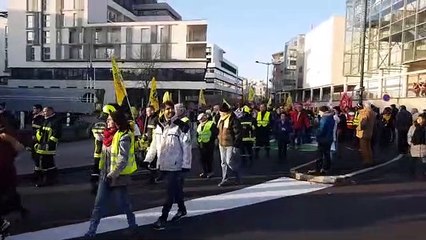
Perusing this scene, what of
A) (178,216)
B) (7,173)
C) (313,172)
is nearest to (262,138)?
(313,172)

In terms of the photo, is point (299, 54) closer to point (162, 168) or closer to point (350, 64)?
point (350, 64)

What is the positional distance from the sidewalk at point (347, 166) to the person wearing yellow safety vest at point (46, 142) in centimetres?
573

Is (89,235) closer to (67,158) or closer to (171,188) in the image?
(171,188)

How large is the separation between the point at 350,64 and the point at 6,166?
168ft

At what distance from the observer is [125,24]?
82.8 metres

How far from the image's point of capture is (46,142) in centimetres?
1056

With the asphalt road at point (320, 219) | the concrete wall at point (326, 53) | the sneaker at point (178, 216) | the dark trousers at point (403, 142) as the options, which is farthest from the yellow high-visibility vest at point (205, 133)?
the concrete wall at point (326, 53)

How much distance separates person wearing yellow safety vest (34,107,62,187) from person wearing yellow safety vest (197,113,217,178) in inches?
137

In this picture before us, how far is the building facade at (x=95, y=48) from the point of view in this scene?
264 ft

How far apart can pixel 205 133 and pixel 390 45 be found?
34528 mm

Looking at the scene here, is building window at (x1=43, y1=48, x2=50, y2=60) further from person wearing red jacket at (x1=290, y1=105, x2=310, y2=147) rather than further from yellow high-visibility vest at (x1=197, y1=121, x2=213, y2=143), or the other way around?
yellow high-visibility vest at (x1=197, y1=121, x2=213, y2=143)

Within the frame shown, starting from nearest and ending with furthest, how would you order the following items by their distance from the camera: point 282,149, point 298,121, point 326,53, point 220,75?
point 282,149 → point 298,121 → point 326,53 → point 220,75

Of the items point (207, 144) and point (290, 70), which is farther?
point (290, 70)

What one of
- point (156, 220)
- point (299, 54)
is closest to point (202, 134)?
point (156, 220)
